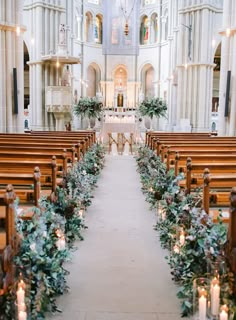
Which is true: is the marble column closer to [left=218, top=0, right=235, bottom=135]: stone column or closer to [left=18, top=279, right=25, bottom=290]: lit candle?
[left=218, top=0, right=235, bottom=135]: stone column

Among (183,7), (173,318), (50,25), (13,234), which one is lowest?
(173,318)

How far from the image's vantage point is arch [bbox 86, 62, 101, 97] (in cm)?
3124

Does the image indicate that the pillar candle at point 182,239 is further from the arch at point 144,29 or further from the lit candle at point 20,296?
the arch at point 144,29

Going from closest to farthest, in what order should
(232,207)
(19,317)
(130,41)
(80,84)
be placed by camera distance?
(19,317) < (232,207) < (80,84) < (130,41)

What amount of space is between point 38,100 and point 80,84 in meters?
10.4

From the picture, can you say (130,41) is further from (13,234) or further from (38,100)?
(13,234)

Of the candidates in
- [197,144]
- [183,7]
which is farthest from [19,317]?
[183,7]

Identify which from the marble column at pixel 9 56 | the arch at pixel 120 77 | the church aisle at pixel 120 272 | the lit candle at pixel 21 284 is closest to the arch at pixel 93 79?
the arch at pixel 120 77

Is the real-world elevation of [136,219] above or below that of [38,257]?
below

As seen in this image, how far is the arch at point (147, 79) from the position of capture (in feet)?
103

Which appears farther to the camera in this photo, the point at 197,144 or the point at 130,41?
the point at 130,41

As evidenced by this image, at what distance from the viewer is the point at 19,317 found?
2932 mm

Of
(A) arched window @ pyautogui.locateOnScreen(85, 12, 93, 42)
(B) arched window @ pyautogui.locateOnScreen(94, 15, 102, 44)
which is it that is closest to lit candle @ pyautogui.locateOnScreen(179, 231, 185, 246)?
(A) arched window @ pyautogui.locateOnScreen(85, 12, 93, 42)

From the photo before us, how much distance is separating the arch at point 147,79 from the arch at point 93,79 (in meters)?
3.52
